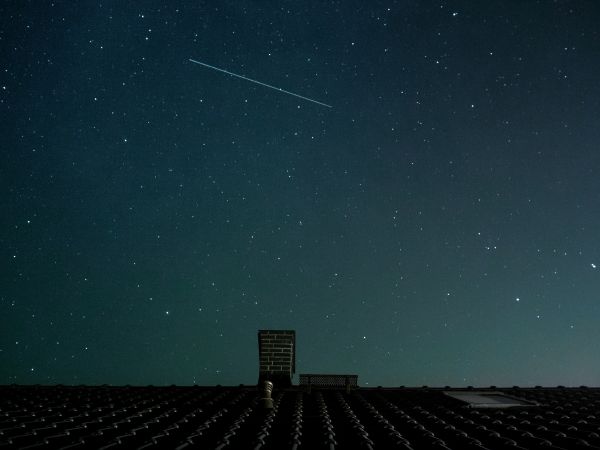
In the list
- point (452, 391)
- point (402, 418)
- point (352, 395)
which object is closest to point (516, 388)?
point (452, 391)

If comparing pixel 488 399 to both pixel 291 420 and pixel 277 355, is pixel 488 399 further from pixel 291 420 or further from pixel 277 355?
pixel 277 355

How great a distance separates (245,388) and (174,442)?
4.20 metres

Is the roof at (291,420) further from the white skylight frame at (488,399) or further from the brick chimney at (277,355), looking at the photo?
the brick chimney at (277,355)

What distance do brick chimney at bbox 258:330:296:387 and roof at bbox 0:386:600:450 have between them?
784mm

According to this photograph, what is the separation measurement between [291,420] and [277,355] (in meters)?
3.73

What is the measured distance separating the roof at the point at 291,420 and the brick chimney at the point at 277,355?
30.9 inches

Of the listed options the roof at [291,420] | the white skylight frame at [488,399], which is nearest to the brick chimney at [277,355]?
the roof at [291,420]

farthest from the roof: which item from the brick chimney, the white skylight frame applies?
the brick chimney

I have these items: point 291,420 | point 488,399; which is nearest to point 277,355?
point 291,420

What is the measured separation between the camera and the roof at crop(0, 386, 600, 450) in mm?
4328

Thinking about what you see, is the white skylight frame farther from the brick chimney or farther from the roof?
the brick chimney

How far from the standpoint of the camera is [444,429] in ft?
16.4

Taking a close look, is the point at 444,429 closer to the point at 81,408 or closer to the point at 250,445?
the point at 250,445

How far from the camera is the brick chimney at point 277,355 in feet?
29.2
